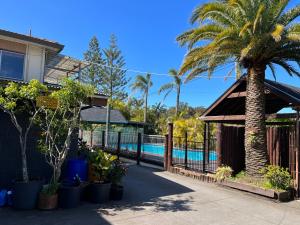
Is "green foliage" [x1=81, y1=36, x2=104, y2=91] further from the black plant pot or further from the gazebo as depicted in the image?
the black plant pot

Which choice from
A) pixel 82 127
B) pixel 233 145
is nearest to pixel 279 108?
pixel 233 145

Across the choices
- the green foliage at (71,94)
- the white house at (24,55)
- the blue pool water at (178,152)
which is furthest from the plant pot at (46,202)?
the blue pool water at (178,152)

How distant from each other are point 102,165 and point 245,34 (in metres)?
6.10

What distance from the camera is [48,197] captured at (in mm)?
7375

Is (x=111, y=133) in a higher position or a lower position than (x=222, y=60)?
lower

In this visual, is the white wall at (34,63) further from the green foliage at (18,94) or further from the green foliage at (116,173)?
the green foliage at (116,173)

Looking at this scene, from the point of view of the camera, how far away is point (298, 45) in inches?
398

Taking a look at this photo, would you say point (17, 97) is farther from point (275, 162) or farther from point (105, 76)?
point (105, 76)

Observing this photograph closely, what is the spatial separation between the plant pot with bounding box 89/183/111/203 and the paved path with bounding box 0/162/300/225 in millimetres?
247

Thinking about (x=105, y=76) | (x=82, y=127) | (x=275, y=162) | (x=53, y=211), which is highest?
(x=105, y=76)

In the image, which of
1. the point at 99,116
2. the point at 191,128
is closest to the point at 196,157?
the point at 191,128

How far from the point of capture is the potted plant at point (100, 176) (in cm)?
816

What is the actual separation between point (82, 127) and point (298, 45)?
7.37 meters

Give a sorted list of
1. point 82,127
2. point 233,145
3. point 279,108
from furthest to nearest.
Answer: point 279,108
point 233,145
point 82,127
